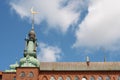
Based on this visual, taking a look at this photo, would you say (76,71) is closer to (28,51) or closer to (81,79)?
(81,79)

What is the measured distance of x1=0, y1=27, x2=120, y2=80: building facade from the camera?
80.9 m

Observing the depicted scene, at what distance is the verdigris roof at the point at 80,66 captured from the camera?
84.1 metres

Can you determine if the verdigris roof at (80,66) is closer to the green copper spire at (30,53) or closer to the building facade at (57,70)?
the building facade at (57,70)

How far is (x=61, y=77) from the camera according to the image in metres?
83.8

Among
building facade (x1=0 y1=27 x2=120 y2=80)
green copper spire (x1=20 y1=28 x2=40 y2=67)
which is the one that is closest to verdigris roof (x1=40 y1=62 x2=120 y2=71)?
building facade (x1=0 y1=27 x2=120 y2=80)

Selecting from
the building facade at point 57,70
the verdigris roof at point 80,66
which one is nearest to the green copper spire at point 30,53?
the building facade at point 57,70

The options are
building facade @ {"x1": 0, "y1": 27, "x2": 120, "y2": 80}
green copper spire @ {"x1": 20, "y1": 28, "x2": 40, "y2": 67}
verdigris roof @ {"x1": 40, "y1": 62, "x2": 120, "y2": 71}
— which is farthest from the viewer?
verdigris roof @ {"x1": 40, "y1": 62, "x2": 120, "y2": 71}

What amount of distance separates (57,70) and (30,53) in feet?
27.2

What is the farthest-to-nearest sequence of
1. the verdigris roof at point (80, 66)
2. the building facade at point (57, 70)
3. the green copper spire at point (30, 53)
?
the verdigris roof at point (80, 66)
the green copper spire at point (30, 53)
the building facade at point (57, 70)

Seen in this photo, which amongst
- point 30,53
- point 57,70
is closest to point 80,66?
point 57,70

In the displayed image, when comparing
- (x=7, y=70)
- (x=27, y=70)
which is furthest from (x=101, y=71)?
(x=7, y=70)

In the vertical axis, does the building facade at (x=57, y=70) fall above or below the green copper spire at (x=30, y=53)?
below

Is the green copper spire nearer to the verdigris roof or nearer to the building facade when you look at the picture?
the building facade

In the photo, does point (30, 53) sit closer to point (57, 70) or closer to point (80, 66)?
point (57, 70)
